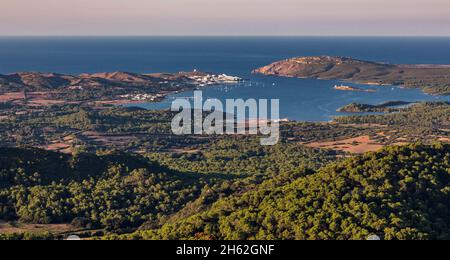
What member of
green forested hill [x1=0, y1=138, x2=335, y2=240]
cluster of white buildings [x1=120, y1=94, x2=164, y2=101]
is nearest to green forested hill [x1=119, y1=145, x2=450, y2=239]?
green forested hill [x1=0, y1=138, x2=335, y2=240]

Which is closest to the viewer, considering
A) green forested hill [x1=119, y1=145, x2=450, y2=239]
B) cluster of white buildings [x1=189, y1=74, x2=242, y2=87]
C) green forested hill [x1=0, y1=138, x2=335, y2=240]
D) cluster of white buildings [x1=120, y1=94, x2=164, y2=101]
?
green forested hill [x1=119, y1=145, x2=450, y2=239]

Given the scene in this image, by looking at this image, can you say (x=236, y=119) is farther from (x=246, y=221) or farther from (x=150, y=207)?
(x=246, y=221)

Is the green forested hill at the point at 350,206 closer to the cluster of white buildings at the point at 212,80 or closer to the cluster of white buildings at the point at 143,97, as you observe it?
the cluster of white buildings at the point at 143,97

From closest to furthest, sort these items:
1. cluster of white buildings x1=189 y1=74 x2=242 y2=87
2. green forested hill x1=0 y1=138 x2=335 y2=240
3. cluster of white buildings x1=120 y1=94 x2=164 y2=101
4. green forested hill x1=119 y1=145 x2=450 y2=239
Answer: green forested hill x1=119 y1=145 x2=450 y2=239 → green forested hill x1=0 y1=138 x2=335 y2=240 → cluster of white buildings x1=120 y1=94 x2=164 y2=101 → cluster of white buildings x1=189 y1=74 x2=242 y2=87

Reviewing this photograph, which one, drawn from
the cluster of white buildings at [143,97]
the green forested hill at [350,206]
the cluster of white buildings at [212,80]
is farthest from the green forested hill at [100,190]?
the cluster of white buildings at [212,80]

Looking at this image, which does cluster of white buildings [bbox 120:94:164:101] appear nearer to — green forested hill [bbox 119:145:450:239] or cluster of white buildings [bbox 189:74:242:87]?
cluster of white buildings [bbox 189:74:242:87]

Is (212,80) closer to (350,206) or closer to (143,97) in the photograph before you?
(143,97)

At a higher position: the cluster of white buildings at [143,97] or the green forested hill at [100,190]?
the green forested hill at [100,190]

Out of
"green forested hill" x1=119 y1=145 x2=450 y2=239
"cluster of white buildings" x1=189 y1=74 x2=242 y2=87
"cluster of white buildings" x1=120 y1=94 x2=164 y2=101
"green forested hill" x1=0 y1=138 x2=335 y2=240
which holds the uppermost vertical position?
"green forested hill" x1=119 y1=145 x2=450 y2=239
